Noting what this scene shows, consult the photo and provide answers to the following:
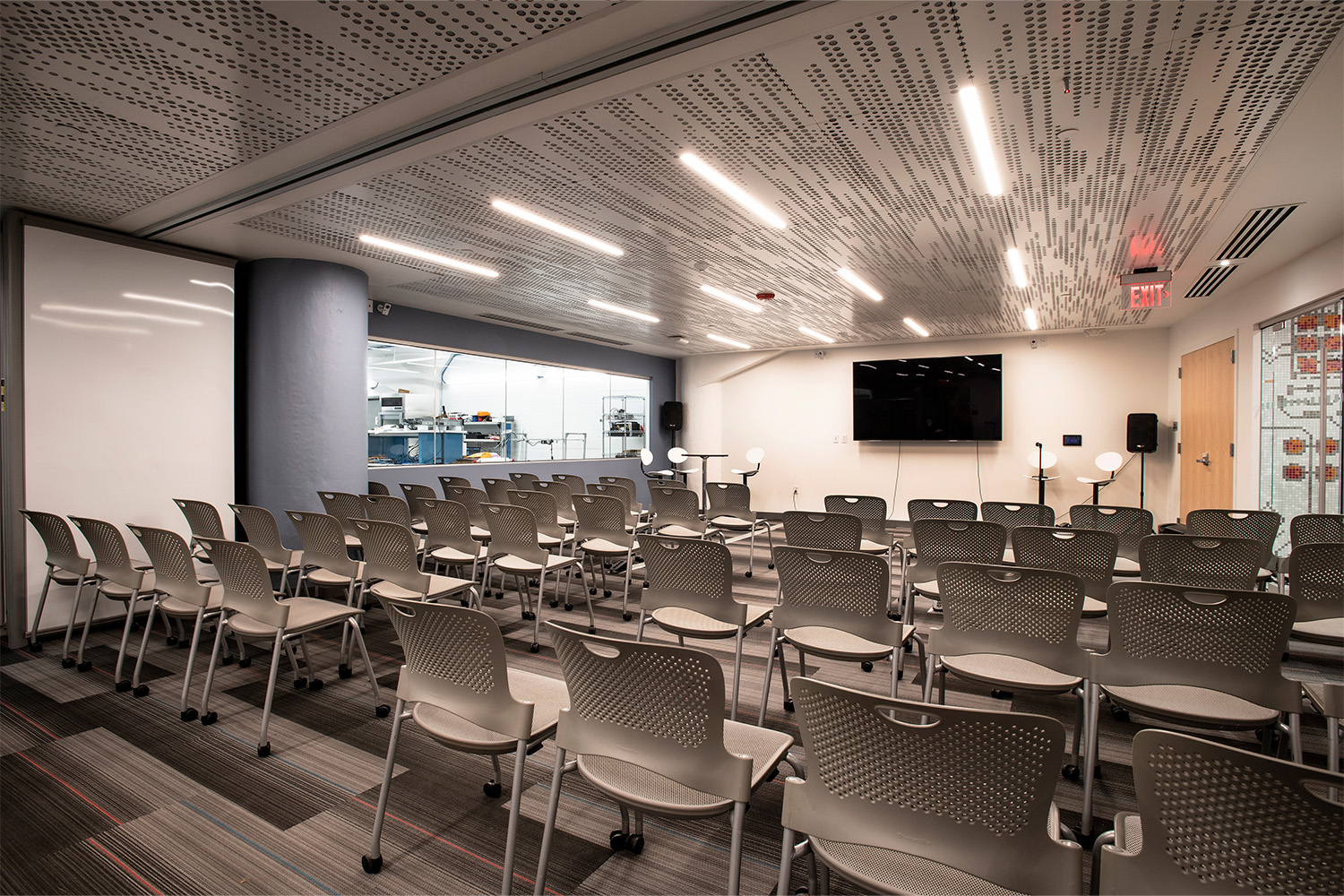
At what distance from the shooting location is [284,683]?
3.36 meters

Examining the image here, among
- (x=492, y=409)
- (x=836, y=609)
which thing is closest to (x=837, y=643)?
(x=836, y=609)

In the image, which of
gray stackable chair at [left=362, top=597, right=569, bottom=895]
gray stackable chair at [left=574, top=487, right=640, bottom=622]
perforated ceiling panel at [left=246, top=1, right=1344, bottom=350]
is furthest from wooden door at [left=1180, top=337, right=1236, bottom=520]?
gray stackable chair at [left=362, top=597, right=569, bottom=895]

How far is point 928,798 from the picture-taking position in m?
1.20

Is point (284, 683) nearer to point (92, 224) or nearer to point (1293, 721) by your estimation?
point (92, 224)

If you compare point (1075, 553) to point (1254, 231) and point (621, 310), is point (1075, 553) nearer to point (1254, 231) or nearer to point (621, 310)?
point (1254, 231)

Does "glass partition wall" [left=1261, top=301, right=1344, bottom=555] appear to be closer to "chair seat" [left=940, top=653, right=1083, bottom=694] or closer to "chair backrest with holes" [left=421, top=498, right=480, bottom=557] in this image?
"chair seat" [left=940, top=653, right=1083, bottom=694]

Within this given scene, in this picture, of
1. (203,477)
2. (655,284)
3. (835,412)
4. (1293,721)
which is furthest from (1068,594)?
(835,412)

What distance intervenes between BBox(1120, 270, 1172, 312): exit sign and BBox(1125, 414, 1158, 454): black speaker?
332 centimetres

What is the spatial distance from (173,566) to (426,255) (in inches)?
129

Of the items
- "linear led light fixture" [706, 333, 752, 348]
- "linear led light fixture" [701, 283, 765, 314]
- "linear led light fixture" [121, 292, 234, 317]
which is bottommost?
"linear led light fixture" [121, 292, 234, 317]

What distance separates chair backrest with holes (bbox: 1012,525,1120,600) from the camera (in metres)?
3.03

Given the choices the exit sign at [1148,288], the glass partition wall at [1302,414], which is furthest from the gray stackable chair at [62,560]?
the glass partition wall at [1302,414]

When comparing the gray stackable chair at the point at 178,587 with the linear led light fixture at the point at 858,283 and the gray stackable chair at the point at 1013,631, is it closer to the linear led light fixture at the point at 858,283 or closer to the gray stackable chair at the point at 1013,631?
the gray stackable chair at the point at 1013,631

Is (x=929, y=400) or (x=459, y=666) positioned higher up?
(x=929, y=400)
